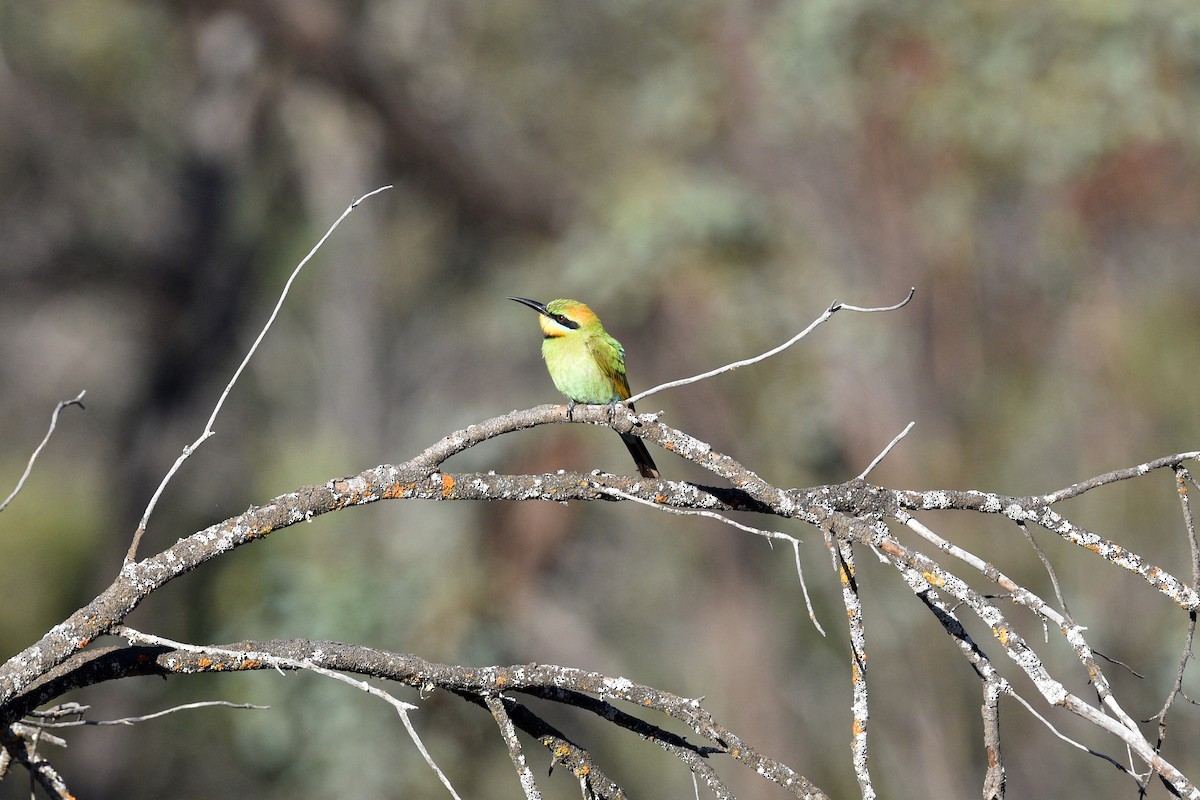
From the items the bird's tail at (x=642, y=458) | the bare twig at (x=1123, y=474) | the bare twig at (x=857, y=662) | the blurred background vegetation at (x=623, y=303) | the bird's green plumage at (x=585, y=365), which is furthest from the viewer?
the blurred background vegetation at (x=623, y=303)

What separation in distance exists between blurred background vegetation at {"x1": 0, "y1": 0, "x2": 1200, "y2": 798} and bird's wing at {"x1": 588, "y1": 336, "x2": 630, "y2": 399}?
3494 mm

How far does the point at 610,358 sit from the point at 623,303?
14.5 feet

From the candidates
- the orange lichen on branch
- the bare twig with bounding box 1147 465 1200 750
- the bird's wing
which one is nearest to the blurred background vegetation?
the bird's wing

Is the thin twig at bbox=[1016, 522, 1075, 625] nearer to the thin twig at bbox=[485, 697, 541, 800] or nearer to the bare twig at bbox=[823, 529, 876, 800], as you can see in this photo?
the bare twig at bbox=[823, 529, 876, 800]

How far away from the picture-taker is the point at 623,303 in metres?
8.68

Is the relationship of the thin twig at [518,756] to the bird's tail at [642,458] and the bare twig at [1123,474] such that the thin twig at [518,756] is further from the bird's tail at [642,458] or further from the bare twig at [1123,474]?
the bird's tail at [642,458]

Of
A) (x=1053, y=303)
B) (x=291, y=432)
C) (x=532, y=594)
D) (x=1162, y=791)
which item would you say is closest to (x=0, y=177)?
(x=291, y=432)

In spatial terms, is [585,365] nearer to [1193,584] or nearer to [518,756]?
[518,756]

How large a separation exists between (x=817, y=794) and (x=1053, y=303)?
6626 mm

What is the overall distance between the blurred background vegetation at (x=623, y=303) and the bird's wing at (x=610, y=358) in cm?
349

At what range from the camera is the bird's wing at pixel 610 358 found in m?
4.24

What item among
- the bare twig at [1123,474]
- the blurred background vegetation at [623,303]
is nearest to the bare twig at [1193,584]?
the bare twig at [1123,474]

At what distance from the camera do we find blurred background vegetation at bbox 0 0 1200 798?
7711 mm

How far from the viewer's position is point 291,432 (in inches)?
496
